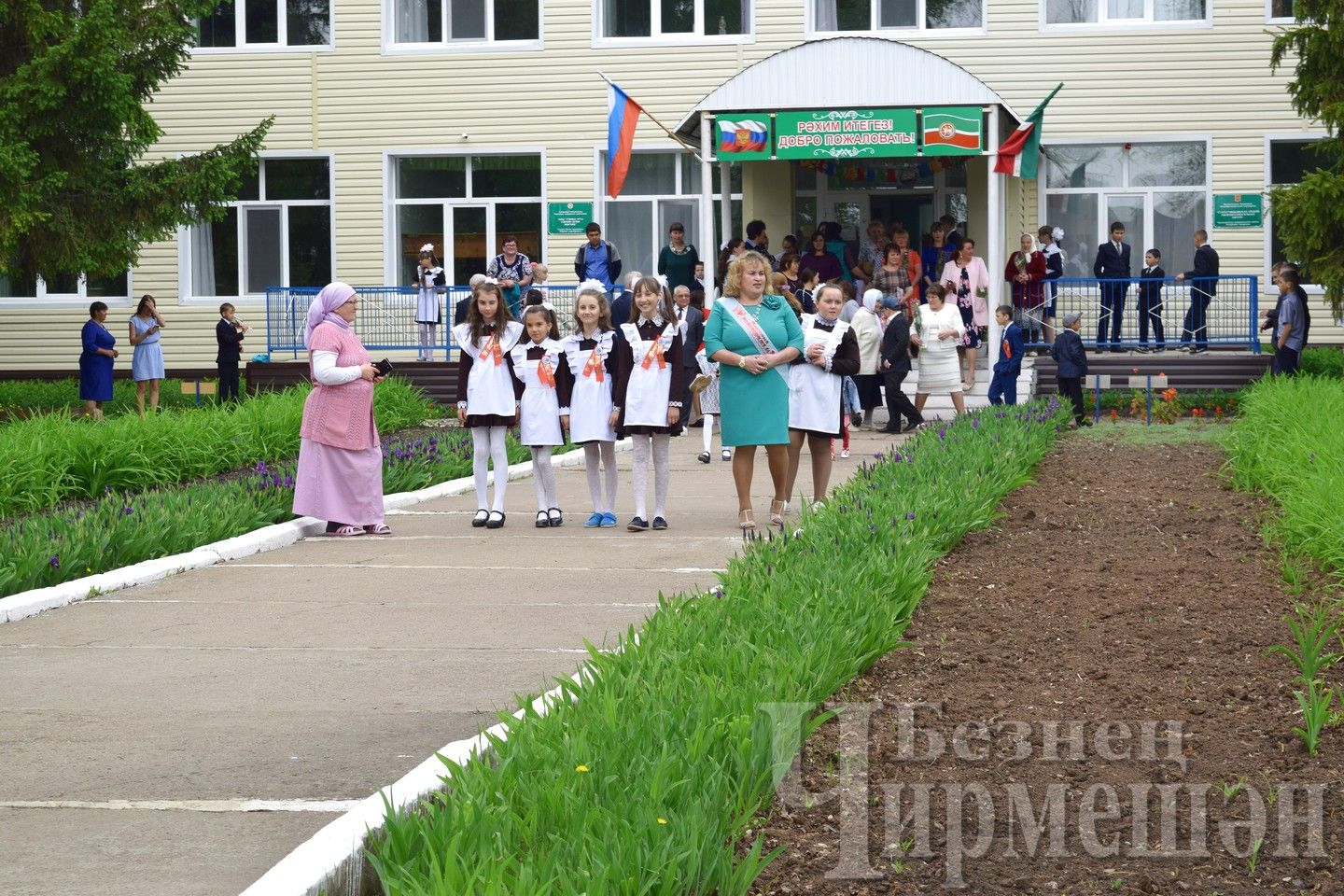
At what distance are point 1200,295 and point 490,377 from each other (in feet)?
51.9

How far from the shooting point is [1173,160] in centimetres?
2892

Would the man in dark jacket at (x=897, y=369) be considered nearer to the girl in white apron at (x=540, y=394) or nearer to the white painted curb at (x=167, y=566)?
the white painted curb at (x=167, y=566)

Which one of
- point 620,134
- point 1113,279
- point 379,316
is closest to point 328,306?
point 620,134

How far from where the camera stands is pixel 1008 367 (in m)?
21.6

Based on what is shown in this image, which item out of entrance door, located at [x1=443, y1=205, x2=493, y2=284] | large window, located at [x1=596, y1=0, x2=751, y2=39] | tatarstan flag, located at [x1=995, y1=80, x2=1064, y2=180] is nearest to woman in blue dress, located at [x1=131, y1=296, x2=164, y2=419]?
entrance door, located at [x1=443, y1=205, x2=493, y2=284]

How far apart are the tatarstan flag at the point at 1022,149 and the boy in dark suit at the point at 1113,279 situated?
7.25 ft

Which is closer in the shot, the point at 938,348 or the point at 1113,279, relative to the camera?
the point at 938,348

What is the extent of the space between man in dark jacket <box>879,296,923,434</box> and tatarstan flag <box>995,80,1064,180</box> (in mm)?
3486

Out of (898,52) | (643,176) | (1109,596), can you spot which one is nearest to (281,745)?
(1109,596)

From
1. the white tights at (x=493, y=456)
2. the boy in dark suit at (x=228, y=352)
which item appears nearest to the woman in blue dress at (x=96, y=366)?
the boy in dark suit at (x=228, y=352)

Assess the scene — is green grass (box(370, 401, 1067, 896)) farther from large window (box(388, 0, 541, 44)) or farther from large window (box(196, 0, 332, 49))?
large window (box(196, 0, 332, 49))

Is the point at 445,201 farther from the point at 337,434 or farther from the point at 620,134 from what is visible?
the point at 337,434

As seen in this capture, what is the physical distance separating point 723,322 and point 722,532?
1450 mm

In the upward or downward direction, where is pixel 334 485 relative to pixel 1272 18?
downward
